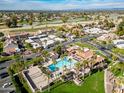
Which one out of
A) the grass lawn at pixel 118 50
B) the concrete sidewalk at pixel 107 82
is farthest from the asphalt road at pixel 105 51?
the concrete sidewalk at pixel 107 82

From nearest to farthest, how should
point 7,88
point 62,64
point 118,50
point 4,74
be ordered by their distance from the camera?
point 7,88, point 4,74, point 62,64, point 118,50

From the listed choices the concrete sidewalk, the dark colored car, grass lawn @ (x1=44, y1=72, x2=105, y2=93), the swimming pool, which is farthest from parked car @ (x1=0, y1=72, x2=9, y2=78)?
the concrete sidewalk

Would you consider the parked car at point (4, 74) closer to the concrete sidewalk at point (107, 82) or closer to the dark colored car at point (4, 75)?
the dark colored car at point (4, 75)

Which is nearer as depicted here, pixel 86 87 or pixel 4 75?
pixel 86 87

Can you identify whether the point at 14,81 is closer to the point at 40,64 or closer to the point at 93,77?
the point at 40,64

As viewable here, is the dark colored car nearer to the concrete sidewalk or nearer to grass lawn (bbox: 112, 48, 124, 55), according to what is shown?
the concrete sidewalk

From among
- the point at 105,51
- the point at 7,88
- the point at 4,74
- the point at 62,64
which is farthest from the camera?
the point at 105,51

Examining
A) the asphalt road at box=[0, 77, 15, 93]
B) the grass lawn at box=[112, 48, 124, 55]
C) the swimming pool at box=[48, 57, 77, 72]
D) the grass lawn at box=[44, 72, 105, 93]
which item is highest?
the swimming pool at box=[48, 57, 77, 72]

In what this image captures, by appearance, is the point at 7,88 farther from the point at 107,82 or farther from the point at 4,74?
the point at 107,82

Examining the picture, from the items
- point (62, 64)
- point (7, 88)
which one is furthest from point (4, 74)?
point (62, 64)
